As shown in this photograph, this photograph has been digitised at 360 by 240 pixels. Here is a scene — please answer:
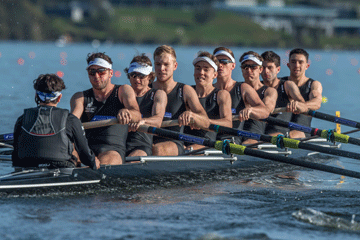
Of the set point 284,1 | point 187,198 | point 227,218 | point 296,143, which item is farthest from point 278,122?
point 284,1

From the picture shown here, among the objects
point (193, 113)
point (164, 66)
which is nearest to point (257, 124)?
point (193, 113)

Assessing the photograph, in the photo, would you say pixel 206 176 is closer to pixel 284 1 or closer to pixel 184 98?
pixel 184 98

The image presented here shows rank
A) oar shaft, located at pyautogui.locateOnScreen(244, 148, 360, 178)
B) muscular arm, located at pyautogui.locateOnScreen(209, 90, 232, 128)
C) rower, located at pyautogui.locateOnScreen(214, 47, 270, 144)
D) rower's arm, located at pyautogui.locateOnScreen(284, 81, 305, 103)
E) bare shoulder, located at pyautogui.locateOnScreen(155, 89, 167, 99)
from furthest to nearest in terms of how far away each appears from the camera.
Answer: rower's arm, located at pyautogui.locateOnScreen(284, 81, 305, 103) → rower, located at pyautogui.locateOnScreen(214, 47, 270, 144) → muscular arm, located at pyautogui.locateOnScreen(209, 90, 232, 128) → bare shoulder, located at pyautogui.locateOnScreen(155, 89, 167, 99) → oar shaft, located at pyautogui.locateOnScreen(244, 148, 360, 178)

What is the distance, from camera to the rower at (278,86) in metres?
11.4

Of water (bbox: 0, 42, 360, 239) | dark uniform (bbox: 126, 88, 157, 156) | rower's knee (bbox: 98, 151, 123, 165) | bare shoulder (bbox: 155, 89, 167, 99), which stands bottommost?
water (bbox: 0, 42, 360, 239)

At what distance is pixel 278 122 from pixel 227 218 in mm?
4183

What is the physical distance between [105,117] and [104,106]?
0.16 metres

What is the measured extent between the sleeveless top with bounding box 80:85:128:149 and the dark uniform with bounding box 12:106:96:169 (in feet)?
4.47

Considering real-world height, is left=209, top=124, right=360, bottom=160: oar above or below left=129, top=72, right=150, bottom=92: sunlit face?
below

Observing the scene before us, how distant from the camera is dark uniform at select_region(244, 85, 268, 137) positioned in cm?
1058

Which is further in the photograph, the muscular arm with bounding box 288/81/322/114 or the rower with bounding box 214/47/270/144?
the muscular arm with bounding box 288/81/322/114

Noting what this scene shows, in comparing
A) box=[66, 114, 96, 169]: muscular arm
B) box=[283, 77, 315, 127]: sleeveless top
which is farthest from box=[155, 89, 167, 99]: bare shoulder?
box=[283, 77, 315, 127]: sleeveless top

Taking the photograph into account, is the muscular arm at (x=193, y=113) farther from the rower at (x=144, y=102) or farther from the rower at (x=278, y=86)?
the rower at (x=278, y=86)

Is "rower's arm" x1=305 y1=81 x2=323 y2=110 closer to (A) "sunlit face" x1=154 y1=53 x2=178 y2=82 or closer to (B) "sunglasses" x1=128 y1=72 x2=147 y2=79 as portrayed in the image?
(A) "sunlit face" x1=154 y1=53 x2=178 y2=82
